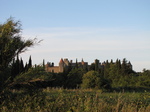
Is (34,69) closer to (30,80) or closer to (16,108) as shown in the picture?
(30,80)

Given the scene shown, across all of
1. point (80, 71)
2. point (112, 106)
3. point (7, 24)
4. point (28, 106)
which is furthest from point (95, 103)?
point (80, 71)

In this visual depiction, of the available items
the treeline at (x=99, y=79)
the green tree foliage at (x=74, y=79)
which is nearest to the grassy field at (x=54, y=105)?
the treeline at (x=99, y=79)

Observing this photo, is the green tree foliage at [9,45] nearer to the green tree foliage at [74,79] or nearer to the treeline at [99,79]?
the treeline at [99,79]

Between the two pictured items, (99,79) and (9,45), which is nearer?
Result: (9,45)

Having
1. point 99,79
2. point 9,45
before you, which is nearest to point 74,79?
point 99,79

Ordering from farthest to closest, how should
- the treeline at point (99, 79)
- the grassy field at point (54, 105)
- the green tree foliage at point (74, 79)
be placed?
the green tree foliage at point (74, 79)
the treeline at point (99, 79)
the grassy field at point (54, 105)

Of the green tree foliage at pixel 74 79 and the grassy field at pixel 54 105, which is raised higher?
the grassy field at pixel 54 105

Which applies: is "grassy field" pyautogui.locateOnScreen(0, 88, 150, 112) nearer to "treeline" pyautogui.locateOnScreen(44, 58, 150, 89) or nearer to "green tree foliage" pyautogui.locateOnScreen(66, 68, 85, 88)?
"treeline" pyautogui.locateOnScreen(44, 58, 150, 89)

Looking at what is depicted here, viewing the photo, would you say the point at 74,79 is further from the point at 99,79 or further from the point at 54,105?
the point at 54,105

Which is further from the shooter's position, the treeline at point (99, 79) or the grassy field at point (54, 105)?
the treeline at point (99, 79)

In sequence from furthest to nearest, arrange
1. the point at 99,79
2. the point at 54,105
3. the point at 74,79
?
the point at 74,79
the point at 99,79
the point at 54,105

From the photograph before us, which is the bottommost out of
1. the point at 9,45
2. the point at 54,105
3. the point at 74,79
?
the point at 74,79

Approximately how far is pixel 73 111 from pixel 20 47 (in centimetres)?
314

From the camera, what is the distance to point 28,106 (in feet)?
24.2
